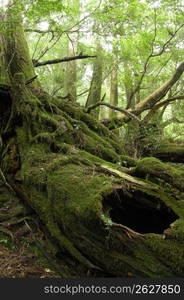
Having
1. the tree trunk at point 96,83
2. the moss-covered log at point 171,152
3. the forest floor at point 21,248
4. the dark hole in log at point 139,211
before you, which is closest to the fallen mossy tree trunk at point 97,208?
the dark hole in log at point 139,211

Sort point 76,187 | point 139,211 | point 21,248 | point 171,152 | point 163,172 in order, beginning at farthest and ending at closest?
point 171,152, point 21,248, point 139,211, point 76,187, point 163,172

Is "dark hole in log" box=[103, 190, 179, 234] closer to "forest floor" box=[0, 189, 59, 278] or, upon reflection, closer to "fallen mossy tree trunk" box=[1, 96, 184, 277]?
"fallen mossy tree trunk" box=[1, 96, 184, 277]

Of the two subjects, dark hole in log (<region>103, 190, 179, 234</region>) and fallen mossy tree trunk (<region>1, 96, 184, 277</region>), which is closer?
fallen mossy tree trunk (<region>1, 96, 184, 277</region>)

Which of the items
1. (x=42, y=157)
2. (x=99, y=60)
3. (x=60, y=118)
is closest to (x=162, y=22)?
(x=99, y=60)

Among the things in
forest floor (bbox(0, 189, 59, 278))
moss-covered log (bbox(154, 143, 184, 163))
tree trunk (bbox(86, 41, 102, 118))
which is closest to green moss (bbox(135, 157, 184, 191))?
forest floor (bbox(0, 189, 59, 278))

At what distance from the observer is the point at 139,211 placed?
3.85m

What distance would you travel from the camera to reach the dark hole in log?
3523 mm

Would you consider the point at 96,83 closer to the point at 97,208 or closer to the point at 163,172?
the point at 163,172

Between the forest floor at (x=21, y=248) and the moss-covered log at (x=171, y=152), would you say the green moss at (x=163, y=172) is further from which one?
the moss-covered log at (x=171, y=152)

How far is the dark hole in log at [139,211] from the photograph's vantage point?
139 inches

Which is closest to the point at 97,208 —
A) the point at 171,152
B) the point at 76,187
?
the point at 76,187

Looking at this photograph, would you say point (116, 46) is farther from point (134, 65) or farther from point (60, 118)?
point (60, 118)

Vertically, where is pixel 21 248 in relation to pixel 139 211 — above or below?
below

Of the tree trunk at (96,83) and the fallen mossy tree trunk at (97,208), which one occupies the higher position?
the tree trunk at (96,83)
